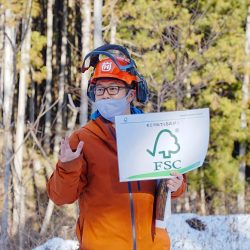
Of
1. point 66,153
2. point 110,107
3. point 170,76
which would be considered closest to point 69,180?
point 66,153

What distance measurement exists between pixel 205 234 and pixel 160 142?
445 cm

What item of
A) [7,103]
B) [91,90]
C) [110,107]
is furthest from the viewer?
[7,103]

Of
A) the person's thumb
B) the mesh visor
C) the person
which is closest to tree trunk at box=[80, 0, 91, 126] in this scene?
the mesh visor

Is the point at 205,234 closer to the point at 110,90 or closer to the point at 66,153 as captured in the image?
the point at 110,90

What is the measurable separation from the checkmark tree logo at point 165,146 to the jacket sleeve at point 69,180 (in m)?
0.30

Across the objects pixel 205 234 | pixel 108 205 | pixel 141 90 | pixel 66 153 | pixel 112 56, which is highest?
pixel 112 56

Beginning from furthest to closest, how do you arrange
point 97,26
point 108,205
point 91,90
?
point 97,26, point 91,90, point 108,205

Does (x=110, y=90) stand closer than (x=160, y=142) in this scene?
No

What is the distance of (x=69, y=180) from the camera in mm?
2166

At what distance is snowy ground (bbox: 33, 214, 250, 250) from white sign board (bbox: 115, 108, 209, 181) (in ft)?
10.9

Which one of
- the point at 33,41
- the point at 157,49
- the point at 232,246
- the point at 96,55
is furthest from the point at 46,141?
the point at 96,55

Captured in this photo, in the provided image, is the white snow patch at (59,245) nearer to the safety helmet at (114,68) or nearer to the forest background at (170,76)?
the safety helmet at (114,68)

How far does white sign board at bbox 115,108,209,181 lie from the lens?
230 centimetres

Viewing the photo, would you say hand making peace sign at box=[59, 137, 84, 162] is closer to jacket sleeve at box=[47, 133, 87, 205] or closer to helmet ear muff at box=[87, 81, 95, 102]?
jacket sleeve at box=[47, 133, 87, 205]
